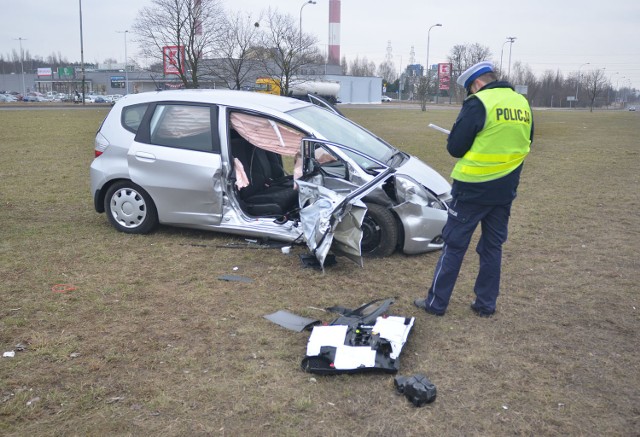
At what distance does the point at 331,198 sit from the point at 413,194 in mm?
879

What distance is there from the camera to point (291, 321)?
14.3 feet

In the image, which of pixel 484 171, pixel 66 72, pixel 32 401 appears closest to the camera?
pixel 32 401

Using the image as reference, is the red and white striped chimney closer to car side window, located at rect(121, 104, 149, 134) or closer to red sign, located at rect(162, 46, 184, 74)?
red sign, located at rect(162, 46, 184, 74)

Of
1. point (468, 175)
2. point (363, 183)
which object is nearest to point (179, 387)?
point (468, 175)

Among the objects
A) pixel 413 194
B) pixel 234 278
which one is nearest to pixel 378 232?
pixel 413 194

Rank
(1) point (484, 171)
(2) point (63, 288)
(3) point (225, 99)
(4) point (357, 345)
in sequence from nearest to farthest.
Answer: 1. (4) point (357, 345)
2. (1) point (484, 171)
3. (2) point (63, 288)
4. (3) point (225, 99)

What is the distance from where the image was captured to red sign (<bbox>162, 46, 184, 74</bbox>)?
31.2 m

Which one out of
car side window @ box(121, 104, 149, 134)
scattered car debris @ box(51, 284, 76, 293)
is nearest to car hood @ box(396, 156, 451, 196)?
car side window @ box(121, 104, 149, 134)

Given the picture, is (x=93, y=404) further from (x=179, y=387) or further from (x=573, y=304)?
(x=573, y=304)

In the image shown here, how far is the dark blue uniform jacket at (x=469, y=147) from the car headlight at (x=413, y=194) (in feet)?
4.43

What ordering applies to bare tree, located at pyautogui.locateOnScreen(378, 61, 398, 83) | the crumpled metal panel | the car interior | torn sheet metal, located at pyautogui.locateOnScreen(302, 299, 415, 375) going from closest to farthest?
1. torn sheet metal, located at pyautogui.locateOnScreen(302, 299, 415, 375)
2. the crumpled metal panel
3. the car interior
4. bare tree, located at pyautogui.locateOnScreen(378, 61, 398, 83)

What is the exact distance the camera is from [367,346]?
377 cm

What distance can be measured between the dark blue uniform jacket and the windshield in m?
1.73

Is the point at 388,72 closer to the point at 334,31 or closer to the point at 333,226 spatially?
the point at 334,31
